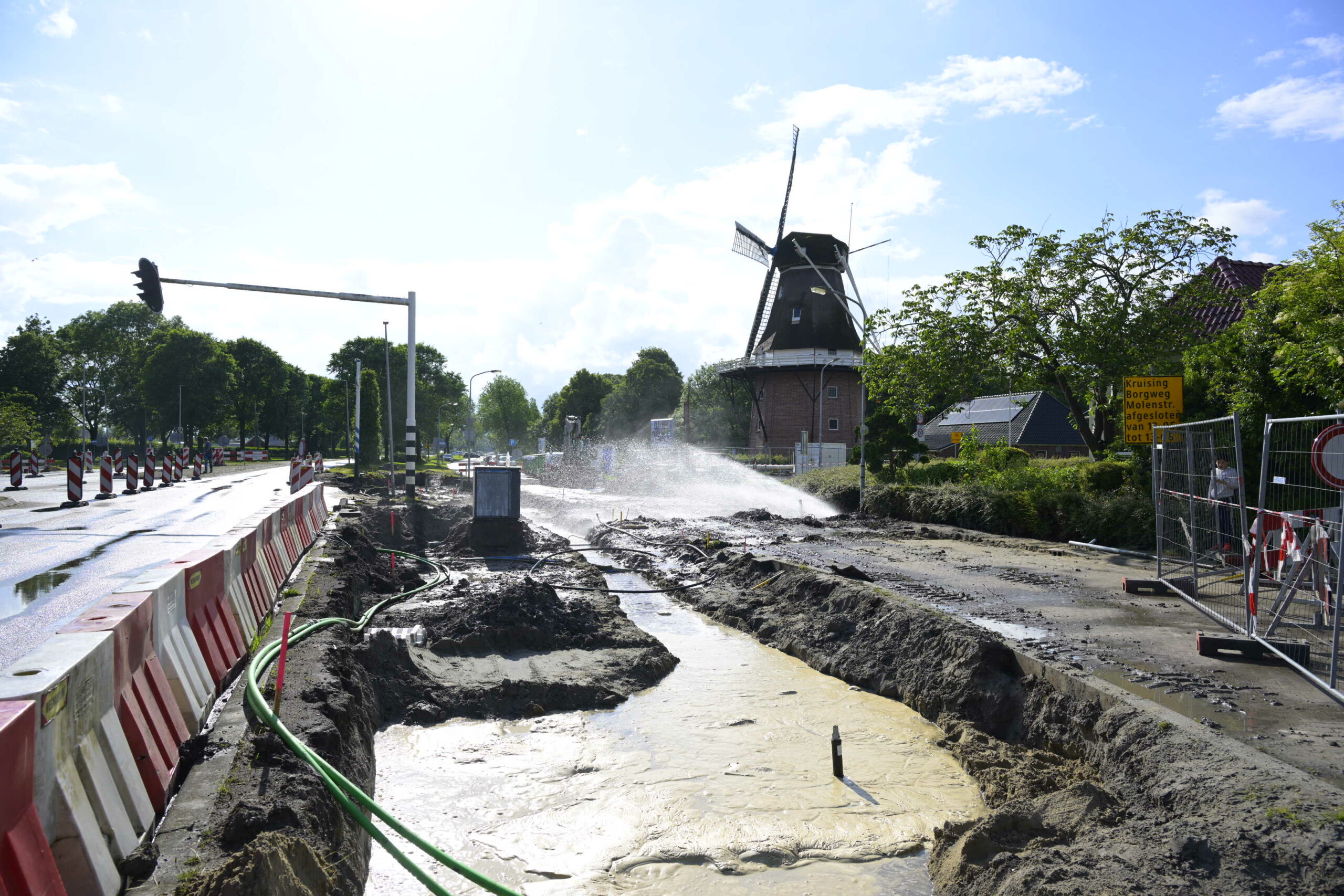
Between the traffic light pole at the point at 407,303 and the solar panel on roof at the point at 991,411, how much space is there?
3863 centimetres

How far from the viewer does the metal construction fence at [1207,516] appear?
9.69 metres

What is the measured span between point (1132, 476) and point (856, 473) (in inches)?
508

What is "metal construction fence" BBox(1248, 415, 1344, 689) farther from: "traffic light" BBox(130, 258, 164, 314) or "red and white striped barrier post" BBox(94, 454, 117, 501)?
"red and white striped barrier post" BBox(94, 454, 117, 501)

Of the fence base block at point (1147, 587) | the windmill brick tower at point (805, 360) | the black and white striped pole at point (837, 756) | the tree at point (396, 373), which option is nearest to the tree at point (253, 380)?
the tree at point (396, 373)

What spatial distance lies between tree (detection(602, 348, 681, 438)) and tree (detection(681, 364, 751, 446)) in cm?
1066

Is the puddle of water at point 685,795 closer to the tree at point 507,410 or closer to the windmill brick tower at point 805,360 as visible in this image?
the windmill brick tower at point 805,360

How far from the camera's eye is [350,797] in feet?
14.1

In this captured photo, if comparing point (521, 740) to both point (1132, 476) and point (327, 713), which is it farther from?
point (1132, 476)

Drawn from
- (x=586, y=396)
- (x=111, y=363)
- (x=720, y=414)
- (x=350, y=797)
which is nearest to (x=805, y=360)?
(x=720, y=414)

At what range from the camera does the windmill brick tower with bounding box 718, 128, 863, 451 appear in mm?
54188

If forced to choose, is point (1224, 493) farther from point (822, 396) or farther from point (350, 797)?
point (822, 396)

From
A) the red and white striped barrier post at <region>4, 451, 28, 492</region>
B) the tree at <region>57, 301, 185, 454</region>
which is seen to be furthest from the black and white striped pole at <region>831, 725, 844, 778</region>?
the tree at <region>57, 301, 185, 454</region>

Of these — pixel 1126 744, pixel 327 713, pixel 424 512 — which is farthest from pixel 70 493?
pixel 1126 744

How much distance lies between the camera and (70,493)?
24.0 meters
